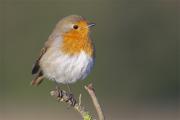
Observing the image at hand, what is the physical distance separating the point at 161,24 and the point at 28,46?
2.47 m

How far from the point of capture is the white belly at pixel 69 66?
22.6ft

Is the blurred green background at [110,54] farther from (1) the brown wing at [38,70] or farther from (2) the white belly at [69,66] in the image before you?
(2) the white belly at [69,66]

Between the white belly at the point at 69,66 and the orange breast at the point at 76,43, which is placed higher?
the orange breast at the point at 76,43

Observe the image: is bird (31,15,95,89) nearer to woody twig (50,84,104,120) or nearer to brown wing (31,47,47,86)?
brown wing (31,47,47,86)

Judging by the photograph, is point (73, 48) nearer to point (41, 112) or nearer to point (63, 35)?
point (63, 35)

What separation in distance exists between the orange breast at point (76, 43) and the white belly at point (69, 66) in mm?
51

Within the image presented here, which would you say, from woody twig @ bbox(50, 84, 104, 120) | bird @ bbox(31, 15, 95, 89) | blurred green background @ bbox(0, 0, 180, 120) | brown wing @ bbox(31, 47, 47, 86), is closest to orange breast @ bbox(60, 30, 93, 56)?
bird @ bbox(31, 15, 95, 89)

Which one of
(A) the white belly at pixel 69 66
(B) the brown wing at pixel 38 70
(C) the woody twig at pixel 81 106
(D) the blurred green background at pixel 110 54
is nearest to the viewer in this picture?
(C) the woody twig at pixel 81 106

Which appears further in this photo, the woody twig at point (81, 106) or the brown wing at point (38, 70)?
the brown wing at point (38, 70)

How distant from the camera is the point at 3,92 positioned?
13.6 m

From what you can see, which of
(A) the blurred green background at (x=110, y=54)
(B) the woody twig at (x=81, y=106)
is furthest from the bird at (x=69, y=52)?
(A) the blurred green background at (x=110, y=54)

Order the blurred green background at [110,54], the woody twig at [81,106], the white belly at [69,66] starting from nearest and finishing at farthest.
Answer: the woody twig at [81,106], the white belly at [69,66], the blurred green background at [110,54]

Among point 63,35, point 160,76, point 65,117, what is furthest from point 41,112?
point 63,35

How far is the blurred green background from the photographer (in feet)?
43.1
